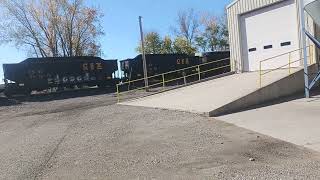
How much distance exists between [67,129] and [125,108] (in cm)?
536

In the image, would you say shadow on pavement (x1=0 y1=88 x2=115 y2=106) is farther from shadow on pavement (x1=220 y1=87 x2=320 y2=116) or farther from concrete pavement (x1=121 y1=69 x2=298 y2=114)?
shadow on pavement (x1=220 y1=87 x2=320 y2=116)

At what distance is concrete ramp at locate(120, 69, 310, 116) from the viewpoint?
1639 cm

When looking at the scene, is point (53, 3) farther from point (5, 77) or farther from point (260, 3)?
point (260, 3)

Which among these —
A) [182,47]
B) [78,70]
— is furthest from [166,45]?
[78,70]

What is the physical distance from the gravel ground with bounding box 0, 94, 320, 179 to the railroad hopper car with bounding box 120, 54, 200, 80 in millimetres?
21258

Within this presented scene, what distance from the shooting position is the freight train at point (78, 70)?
33.0m

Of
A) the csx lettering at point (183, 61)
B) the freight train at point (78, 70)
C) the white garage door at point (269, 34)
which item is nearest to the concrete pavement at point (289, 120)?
the white garage door at point (269, 34)

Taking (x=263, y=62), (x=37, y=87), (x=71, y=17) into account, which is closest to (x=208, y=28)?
(x=71, y=17)

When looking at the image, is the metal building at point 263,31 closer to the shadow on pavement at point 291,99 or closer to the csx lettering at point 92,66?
the shadow on pavement at point 291,99

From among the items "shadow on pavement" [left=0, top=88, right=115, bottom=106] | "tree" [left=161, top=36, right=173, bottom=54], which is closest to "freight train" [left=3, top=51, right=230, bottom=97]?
"shadow on pavement" [left=0, top=88, right=115, bottom=106]

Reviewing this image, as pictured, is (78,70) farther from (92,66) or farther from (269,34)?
(269,34)

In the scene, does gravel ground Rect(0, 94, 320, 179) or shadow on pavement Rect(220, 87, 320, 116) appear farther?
shadow on pavement Rect(220, 87, 320, 116)

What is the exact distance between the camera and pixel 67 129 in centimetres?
1518

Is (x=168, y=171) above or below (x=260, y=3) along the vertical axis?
below
